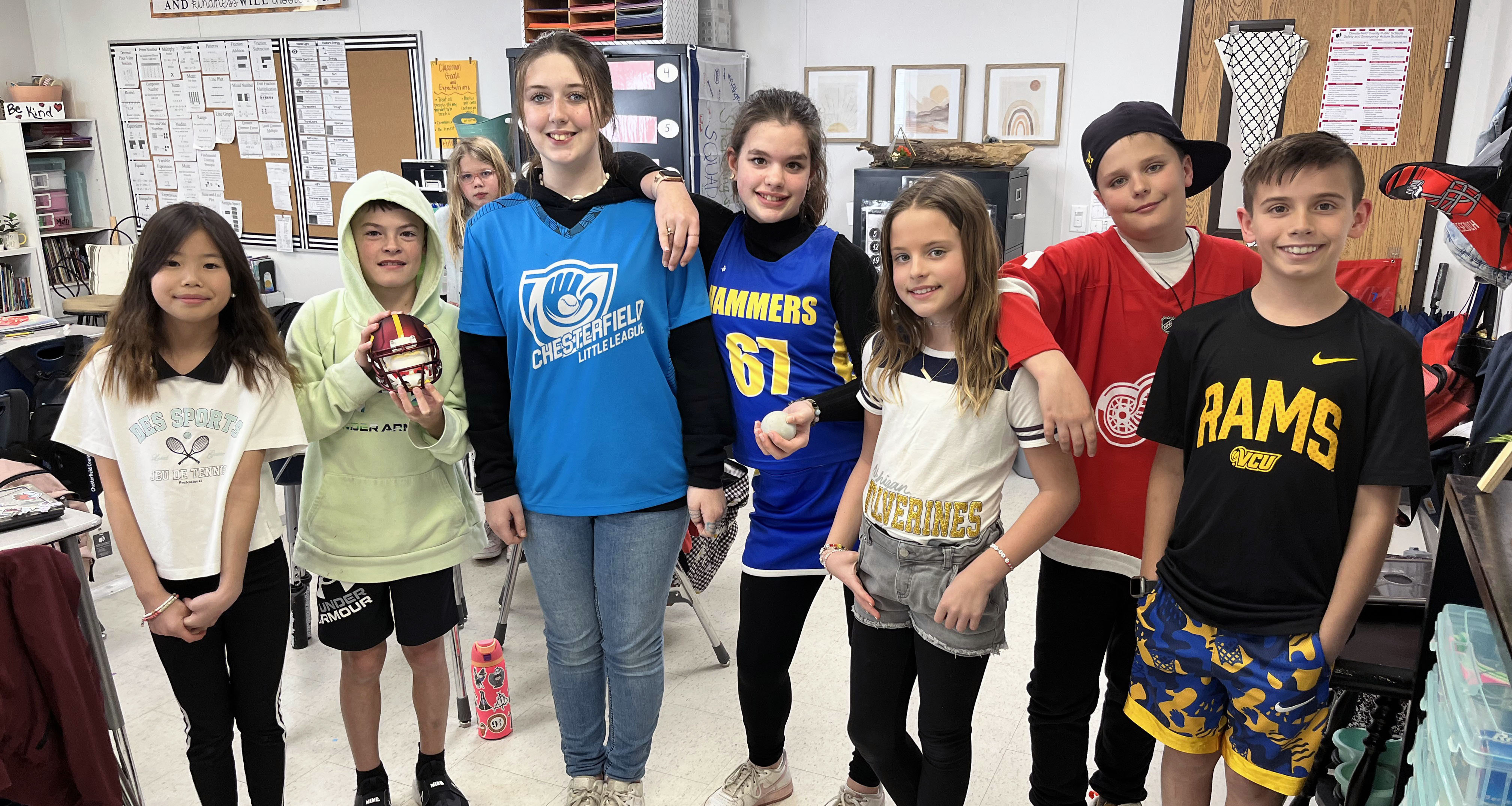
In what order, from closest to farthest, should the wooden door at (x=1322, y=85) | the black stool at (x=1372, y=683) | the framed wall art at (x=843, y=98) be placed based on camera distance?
the black stool at (x=1372, y=683) < the wooden door at (x=1322, y=85) < the framed wall art at (x=843, y=98)

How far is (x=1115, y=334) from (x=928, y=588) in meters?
0.50

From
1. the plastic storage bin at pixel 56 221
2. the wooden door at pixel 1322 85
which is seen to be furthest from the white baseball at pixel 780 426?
the plastic storage bin at pixel 56 221

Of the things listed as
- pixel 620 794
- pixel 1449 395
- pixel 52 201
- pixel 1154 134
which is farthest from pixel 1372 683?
pixel 52 201

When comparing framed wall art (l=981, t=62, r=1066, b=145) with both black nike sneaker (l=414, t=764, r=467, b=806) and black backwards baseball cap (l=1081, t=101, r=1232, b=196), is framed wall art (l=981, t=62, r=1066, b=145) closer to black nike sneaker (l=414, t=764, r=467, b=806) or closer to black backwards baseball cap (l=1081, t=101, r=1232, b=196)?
black backwards baseball cap (l=1081, t=101, r=1232, b=196)

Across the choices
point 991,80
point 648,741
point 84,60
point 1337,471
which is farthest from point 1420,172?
point 84,60

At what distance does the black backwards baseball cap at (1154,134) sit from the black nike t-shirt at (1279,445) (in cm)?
27

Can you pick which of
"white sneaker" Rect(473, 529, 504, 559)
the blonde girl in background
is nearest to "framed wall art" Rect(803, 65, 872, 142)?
the blonde girl in background

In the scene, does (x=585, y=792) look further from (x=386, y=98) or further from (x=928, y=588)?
(x=386, y=98)

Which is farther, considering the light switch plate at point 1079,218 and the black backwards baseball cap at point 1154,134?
the light switch plate at point 1079,218

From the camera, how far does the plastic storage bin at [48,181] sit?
5992 millimetres

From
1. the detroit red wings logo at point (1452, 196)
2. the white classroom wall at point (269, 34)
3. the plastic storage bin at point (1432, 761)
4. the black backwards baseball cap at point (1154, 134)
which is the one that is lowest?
the plastic storage bin at point (1432, 761)

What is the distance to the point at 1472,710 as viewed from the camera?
0.97 metres

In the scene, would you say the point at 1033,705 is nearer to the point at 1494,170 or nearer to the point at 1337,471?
the point at 1337,471

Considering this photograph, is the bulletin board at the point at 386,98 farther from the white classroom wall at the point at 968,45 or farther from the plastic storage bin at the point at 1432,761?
the plastic storage bin at the point at 1432,761
